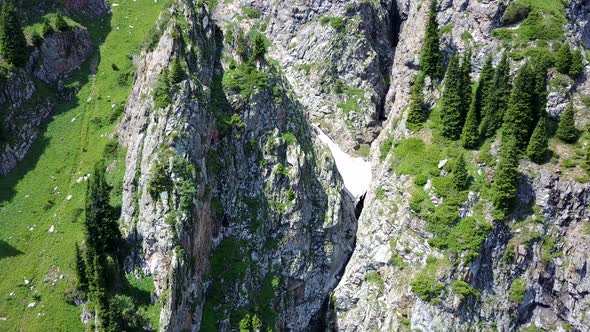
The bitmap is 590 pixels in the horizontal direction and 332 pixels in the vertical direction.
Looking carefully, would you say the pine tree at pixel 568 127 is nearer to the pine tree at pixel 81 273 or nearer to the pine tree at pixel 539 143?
the pine tree at pixel 539 143

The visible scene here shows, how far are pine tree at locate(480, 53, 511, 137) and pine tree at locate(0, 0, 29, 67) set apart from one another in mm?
69433

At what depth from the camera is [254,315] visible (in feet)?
223

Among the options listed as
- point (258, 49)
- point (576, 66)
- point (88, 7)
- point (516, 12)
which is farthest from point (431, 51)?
point (88, 7)

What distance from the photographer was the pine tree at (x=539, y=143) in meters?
68.6

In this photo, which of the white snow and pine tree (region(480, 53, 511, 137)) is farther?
the white snow

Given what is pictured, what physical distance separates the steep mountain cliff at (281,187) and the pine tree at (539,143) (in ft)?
1.41

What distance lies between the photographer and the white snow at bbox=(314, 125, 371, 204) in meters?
89.6

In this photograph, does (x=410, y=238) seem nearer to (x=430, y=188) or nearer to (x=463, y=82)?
(x=430, y=188)

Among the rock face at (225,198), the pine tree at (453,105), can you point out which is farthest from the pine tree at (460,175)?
the rock face at (225,198)

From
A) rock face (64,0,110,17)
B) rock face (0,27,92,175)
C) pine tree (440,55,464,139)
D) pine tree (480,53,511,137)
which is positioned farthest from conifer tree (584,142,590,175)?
rock face (64,0,110,17)

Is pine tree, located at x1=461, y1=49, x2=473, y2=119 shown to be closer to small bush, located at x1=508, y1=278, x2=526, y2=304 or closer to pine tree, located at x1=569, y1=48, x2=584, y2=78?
pine tree, located at x1=569, y1=48, x2=584, y2=78

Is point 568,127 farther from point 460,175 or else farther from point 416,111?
point 416,111

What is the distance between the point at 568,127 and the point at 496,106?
1006cm

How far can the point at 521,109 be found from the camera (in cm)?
7056
